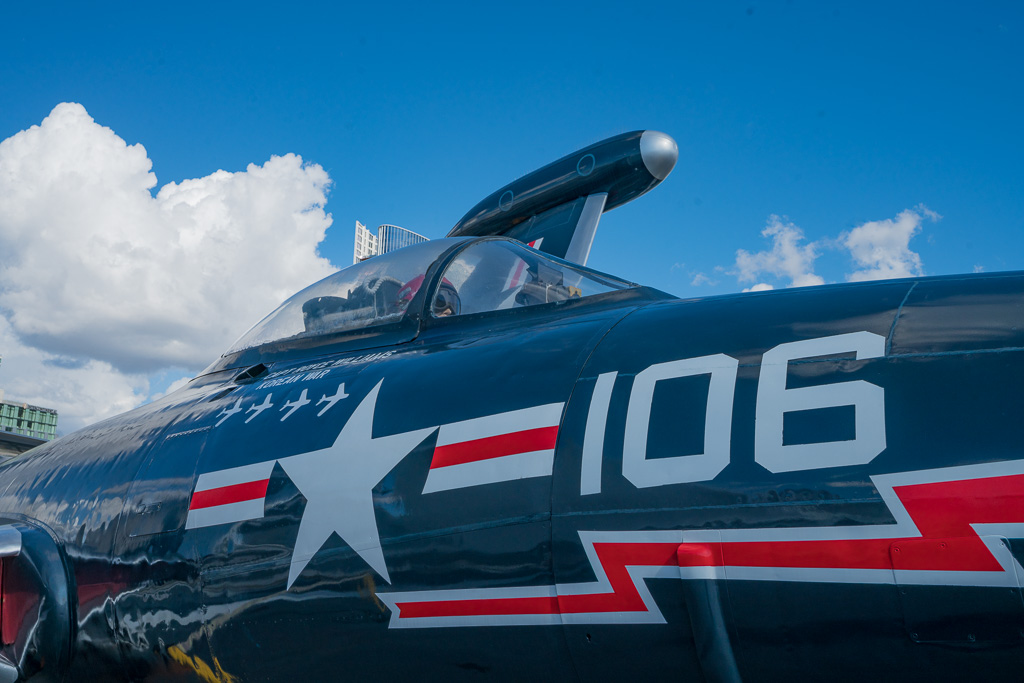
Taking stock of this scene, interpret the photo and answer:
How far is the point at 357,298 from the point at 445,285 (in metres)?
0.62

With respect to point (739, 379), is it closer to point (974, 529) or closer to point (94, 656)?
point (974, 529)

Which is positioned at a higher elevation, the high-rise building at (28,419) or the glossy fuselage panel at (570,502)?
the high-rise building at (28,419)

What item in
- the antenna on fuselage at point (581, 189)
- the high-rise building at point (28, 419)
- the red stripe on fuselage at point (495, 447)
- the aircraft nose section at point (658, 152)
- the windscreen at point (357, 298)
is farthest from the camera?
the high-rise building at point (28, 419)

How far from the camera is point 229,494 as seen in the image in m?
3.12

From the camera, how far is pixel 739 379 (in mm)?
2154

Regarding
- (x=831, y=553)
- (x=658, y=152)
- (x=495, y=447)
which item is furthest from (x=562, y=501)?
(x=658, y=152)

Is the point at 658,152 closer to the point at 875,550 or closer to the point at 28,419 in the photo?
the point at 875,550

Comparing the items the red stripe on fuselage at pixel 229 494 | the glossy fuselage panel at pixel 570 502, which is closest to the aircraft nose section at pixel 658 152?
the glossy fuselage panel at pixel 570 502

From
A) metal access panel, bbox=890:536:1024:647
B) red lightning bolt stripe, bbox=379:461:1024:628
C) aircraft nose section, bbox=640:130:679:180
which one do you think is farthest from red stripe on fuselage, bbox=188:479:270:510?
aircraft nose section, bbox=640:130:679:180

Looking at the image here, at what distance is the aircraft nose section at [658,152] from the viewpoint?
11.6 meters

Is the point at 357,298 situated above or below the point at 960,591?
above

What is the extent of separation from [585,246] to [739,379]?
10065 mm

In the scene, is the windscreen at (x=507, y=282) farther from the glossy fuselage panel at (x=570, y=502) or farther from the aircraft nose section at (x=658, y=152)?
the aircraft nose section at (x=658, y=152)

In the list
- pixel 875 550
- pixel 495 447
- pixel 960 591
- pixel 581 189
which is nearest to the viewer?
pixel 960 591
